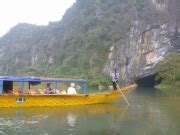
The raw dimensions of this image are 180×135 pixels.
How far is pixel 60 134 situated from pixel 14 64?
101224 millimetres

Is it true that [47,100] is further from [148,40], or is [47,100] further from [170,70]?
[148,40]

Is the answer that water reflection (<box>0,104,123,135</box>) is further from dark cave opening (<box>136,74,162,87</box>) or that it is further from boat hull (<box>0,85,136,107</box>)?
dark cave opening (<box>136,74,162,87</box>)

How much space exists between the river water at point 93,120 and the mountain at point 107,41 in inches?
1237

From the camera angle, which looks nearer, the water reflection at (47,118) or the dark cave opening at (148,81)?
the water reflection at (47,118)

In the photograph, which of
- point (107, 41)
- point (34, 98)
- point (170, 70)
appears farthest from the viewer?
point (107, 41)

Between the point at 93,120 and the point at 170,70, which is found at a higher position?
the point at 170,70

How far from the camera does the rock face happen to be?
173 feet

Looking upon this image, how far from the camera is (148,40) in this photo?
55.2 m

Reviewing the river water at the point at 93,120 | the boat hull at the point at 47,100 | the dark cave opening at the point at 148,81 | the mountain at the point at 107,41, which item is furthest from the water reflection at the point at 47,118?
the dark cave opening at the point at 148,81

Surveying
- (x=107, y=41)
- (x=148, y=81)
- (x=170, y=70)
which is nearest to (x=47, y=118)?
(x=170, y=70)

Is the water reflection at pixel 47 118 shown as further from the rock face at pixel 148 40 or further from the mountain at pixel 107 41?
the mountain at pixel 107 41

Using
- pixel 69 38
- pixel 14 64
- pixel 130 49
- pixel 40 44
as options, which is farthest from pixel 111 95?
pixel 14 64

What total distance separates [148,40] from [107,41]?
1488 cm

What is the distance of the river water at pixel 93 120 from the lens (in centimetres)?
1544
